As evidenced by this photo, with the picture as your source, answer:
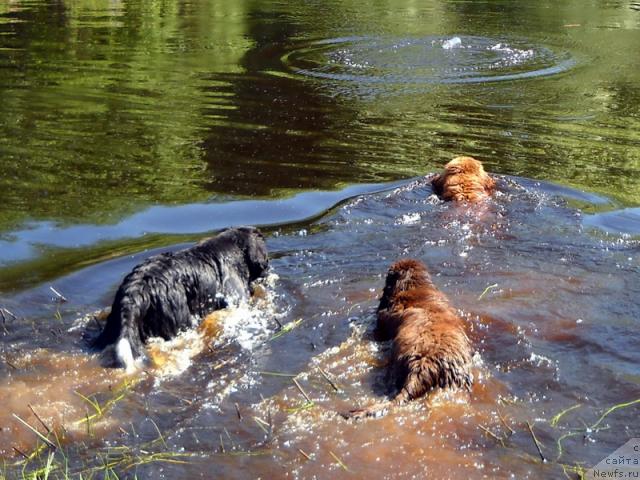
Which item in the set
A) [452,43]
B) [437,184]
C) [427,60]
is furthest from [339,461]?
[452,43]

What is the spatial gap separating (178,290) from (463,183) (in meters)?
3.70

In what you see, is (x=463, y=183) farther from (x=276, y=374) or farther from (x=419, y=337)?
(x=276, y=374)

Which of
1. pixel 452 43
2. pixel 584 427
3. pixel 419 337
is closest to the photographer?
pixel 584 427

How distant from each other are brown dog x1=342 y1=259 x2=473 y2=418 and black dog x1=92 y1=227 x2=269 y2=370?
1173 mm

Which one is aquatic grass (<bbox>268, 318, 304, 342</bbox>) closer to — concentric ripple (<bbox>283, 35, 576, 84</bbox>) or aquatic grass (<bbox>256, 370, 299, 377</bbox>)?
aquatic grass (<bbox>256, 370, 299, 377</bbox>)

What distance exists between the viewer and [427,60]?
53.9 ft

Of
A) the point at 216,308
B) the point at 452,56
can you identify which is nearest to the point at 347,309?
the point at 216,308

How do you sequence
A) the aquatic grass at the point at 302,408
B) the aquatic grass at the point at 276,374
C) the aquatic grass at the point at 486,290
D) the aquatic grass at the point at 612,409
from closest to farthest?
the aquatic grass at the point at 612,409 → the aquatic grass at the point at 302,408 → the aquatic grass at the point at 276,374 → the aquatic grass at the point at 486,290

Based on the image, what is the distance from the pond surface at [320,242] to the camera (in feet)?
14.2

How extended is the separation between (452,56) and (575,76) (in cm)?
269

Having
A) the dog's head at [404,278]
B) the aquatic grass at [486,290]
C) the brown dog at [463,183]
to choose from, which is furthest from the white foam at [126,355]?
the brown dog at [463,183]

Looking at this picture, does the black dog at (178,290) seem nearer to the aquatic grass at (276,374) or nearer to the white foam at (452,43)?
the aquatic grass at (276,374)

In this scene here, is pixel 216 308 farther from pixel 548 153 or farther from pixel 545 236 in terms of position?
pixel 548 153

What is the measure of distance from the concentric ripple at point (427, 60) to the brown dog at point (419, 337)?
904 centimetres
